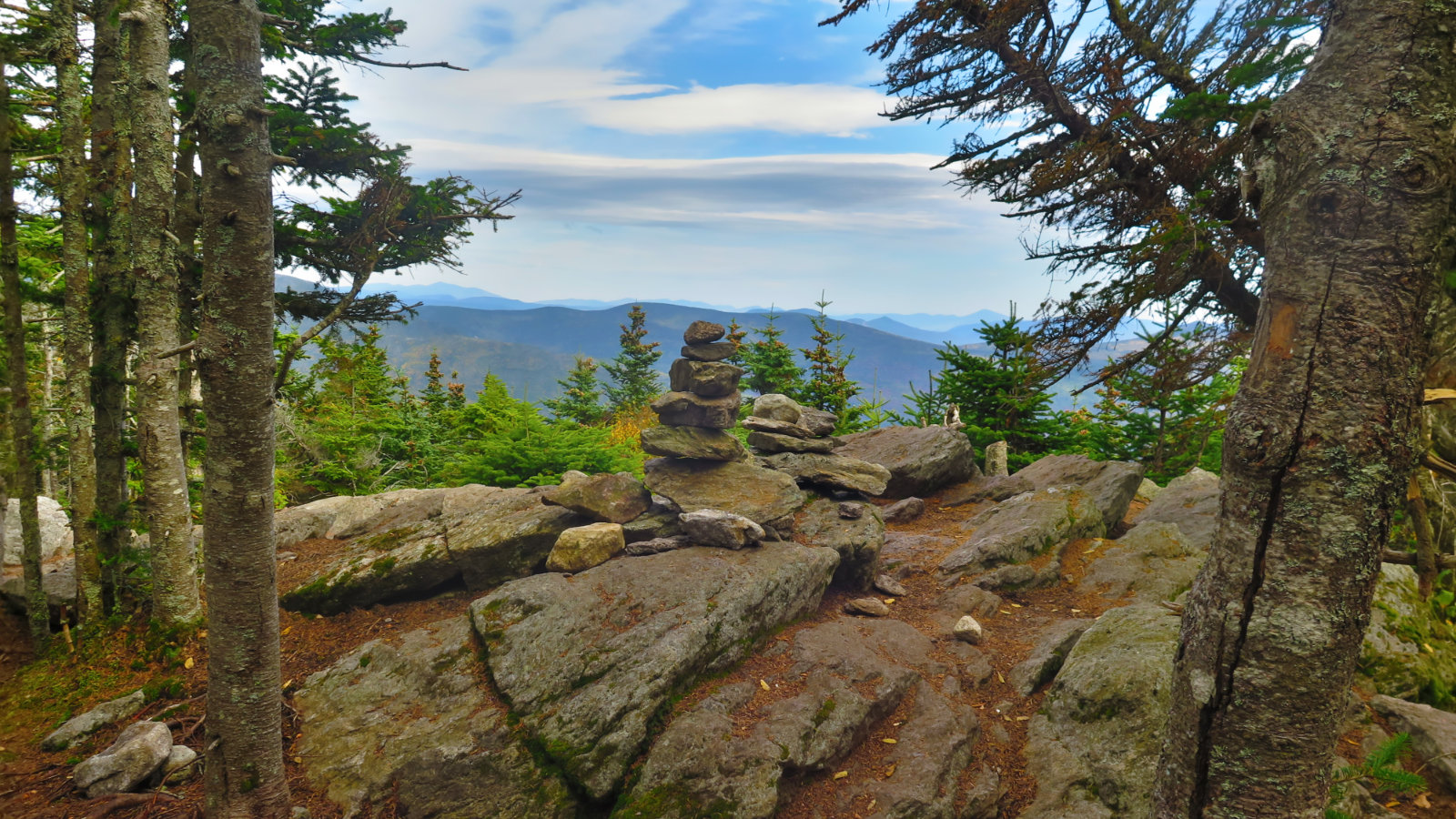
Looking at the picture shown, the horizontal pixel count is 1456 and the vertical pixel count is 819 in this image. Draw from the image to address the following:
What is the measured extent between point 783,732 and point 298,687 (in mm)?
4930

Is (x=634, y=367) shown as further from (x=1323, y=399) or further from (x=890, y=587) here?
(x=1323, y=399)

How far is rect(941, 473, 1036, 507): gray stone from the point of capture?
12828mm

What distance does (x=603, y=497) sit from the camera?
8.73 meters

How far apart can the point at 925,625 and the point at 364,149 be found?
11.0m

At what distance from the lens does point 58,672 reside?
685 centimetres

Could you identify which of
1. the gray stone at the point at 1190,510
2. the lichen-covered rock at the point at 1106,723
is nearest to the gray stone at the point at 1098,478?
the gray stone at the point at 1190,510

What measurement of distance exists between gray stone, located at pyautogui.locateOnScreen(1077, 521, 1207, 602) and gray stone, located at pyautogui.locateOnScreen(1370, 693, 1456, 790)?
2.46 m

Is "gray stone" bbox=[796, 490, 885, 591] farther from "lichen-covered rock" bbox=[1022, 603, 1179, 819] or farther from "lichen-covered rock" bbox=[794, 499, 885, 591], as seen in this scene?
"lichen-covered rock" bbox=[1022, 603, 1179, 819]

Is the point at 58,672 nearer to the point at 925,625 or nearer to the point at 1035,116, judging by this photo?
the point at 925,625

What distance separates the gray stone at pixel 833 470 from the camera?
34.2 ft

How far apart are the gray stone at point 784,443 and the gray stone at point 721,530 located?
3878 millimetres

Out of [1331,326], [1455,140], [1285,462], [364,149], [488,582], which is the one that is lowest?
[488,582]

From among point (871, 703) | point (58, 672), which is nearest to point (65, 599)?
point (58, 672)

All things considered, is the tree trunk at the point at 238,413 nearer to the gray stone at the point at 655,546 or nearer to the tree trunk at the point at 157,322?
the tree trunk at the point at 157,322
